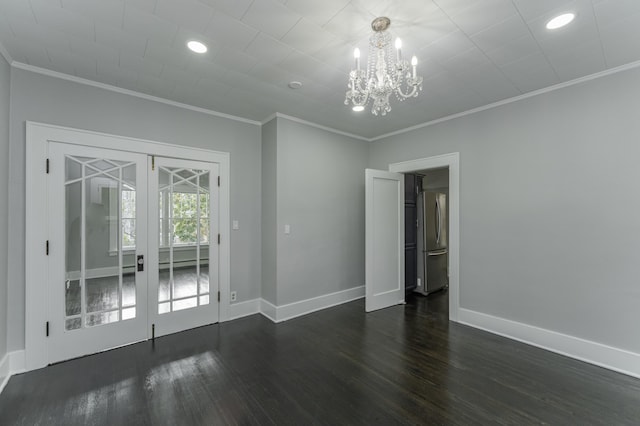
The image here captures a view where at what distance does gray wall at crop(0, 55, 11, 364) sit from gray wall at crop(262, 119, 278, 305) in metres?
2.58

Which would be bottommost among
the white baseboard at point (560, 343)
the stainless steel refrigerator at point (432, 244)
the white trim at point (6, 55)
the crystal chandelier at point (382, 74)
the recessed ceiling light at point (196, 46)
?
the white baseboard at point (560, 343)

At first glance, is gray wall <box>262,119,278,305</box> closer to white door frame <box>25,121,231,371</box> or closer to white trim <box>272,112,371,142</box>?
white trim <box>272,112,371,142</box>

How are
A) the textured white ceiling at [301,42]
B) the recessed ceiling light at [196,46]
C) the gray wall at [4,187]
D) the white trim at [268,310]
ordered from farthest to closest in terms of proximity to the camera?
1. the white trim at [268,310]
2. the gray wall at [4,187]
3. the recessed ceiling light at [196,46]
4. the textured white ceiling at [301,42]

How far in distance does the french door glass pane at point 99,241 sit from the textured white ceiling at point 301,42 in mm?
993

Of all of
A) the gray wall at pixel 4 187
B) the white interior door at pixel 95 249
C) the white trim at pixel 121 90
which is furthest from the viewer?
the white interior door at pixel 95 249

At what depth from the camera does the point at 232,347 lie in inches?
123

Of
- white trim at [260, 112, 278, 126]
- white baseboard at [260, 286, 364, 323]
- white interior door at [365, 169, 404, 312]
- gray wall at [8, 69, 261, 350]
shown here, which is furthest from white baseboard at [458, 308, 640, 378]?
white trim at [260, 112, 278, 126]

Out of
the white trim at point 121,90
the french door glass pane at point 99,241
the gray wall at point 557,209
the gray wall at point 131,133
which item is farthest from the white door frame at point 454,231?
the french door glass pane at point 99,241

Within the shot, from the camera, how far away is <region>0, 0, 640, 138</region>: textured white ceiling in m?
1.90

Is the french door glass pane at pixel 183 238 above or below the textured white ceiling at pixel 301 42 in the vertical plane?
below

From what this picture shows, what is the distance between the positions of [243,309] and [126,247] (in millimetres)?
1718

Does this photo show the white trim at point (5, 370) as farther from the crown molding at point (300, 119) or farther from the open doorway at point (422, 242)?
the open doorway at point (422, 242)

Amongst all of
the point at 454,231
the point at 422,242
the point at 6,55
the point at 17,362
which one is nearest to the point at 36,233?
the point at 17,362

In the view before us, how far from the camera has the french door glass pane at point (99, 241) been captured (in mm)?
2873
